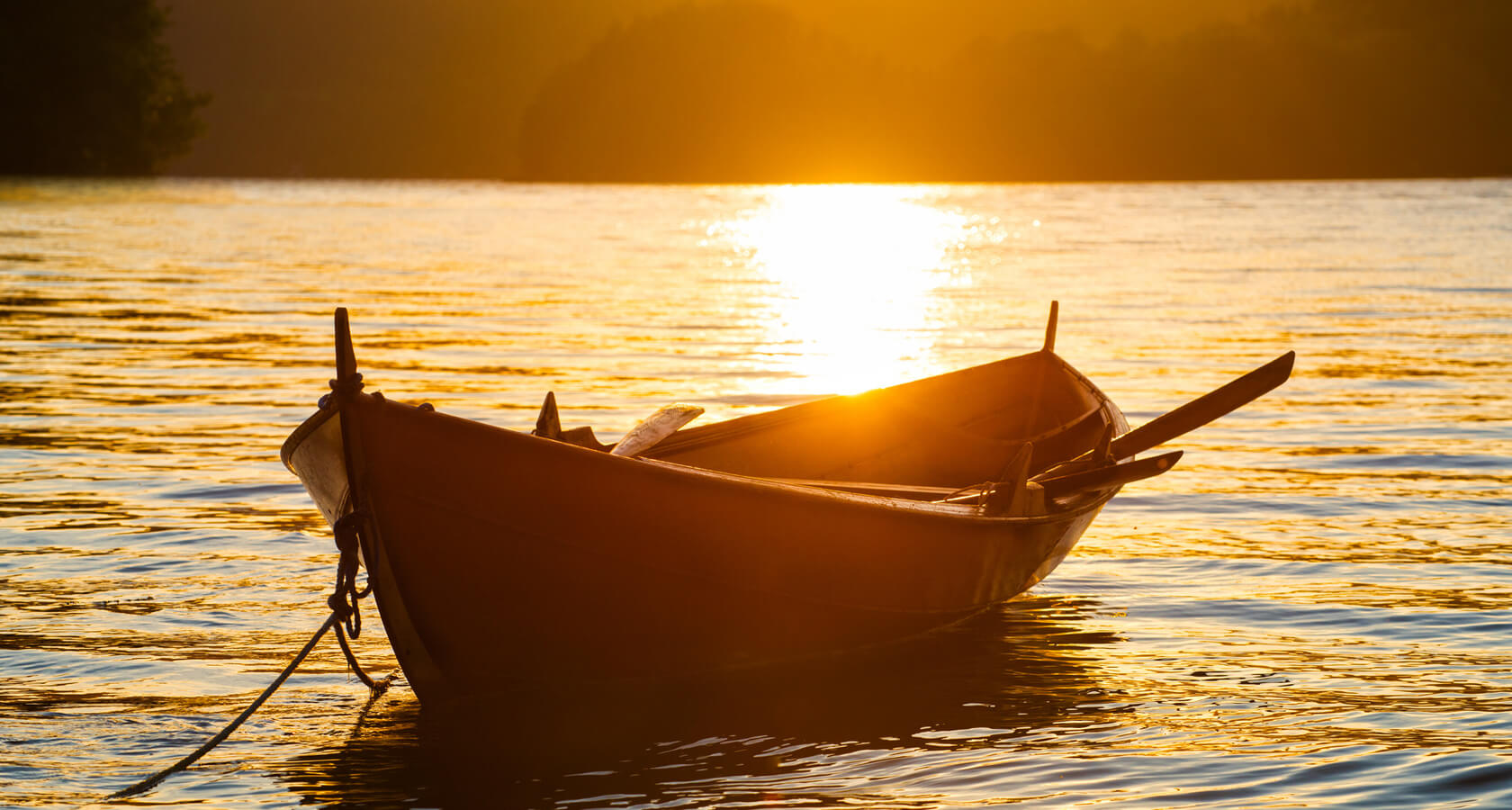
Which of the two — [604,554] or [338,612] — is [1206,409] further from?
[338,612]

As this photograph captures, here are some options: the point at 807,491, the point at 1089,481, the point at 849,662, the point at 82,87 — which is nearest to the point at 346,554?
the point at 807,491

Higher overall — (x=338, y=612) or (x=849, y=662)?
(x=338, y=612)

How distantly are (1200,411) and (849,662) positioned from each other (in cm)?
260

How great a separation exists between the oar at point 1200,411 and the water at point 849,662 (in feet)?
2.91

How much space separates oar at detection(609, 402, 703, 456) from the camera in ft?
28.1

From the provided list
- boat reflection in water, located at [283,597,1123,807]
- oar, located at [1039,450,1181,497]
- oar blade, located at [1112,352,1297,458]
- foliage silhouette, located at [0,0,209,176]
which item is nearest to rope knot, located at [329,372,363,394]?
boat reflection in water, located at [283,597,1123,807]

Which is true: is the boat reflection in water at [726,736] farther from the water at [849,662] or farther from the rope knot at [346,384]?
the rope knot at [346,384]

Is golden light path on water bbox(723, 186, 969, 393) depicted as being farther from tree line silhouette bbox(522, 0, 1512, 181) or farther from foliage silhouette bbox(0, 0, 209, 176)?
tree line silhouette bbox(522, 0, 1512, 181)

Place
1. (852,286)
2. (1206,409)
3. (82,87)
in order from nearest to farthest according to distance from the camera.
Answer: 1. (1206,409)
2. (852,286)
3. (82,87)

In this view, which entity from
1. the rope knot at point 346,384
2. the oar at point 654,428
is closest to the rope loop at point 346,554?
the rope knot at point 346,384

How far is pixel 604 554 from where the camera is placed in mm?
6945

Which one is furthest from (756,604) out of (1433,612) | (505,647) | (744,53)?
(744,53)

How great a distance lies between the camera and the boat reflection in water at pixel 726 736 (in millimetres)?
6348

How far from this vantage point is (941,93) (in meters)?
161
